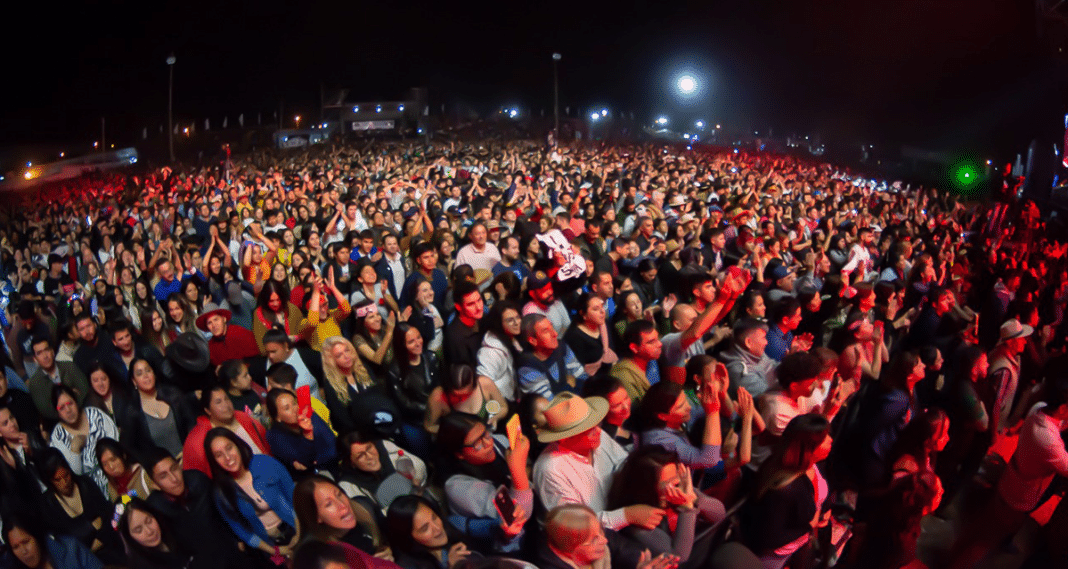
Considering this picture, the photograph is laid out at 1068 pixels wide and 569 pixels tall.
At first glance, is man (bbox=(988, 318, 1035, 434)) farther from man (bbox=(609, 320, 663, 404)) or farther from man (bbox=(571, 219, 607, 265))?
man (bbox=(571, 219, 607, 265))

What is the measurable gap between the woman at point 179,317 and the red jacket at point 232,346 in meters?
0.36

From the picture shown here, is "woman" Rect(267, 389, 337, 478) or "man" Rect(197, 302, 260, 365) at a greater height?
"man" Rect(197, 302, 260, 365)

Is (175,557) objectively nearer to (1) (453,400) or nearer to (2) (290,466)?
(2) (290,466)

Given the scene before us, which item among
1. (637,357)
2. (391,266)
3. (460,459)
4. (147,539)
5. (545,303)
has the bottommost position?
(147,539)

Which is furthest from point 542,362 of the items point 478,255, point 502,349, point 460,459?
point 478,255

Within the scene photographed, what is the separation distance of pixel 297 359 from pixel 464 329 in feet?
3.40

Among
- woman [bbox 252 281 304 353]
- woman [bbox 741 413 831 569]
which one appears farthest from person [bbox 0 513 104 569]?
woman [bbox 741 413 831 569]

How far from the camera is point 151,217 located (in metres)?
9.73

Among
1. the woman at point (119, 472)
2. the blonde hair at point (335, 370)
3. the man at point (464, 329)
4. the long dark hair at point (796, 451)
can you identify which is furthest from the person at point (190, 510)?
the long dark hair at point (796, 451)

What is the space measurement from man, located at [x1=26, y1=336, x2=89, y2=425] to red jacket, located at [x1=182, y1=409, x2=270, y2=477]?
1.29 m

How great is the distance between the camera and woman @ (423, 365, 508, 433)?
339cm

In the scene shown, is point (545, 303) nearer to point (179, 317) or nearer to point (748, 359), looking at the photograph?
point (748, 359)

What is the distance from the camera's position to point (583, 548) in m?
2.38

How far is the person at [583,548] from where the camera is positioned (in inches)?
93.3
